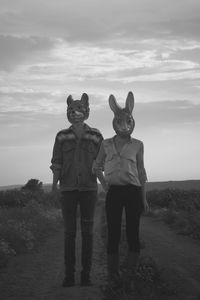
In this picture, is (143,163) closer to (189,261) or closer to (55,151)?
(55,151)

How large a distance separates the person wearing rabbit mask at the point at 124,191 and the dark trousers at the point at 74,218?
56 cm

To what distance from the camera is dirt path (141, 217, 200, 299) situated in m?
7.73

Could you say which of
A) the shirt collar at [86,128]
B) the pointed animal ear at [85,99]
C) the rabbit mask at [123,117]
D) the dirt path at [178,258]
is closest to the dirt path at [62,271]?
the dirt path at [178,258]

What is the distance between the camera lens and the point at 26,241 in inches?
497

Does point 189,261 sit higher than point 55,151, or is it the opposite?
point 55,151

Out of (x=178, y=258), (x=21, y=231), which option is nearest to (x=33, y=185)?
(x=21, y=231)

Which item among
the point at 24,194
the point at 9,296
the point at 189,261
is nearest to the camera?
the point at 9,296

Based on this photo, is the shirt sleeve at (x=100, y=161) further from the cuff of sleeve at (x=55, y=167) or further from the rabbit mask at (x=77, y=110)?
the rabbit mask at (x=77, y=110)

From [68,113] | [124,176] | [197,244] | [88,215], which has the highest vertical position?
[68,113]

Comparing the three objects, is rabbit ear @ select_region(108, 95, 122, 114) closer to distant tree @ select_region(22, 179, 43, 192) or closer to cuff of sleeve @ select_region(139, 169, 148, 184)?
cuff of sleeve @ select_region(139, 169, 148, 184)

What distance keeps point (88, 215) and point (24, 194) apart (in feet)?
82.1

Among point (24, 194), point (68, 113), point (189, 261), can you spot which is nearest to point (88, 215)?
point (68, 113)

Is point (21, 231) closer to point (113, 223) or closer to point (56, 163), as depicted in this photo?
point (56, 163)

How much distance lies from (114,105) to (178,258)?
209 inches
